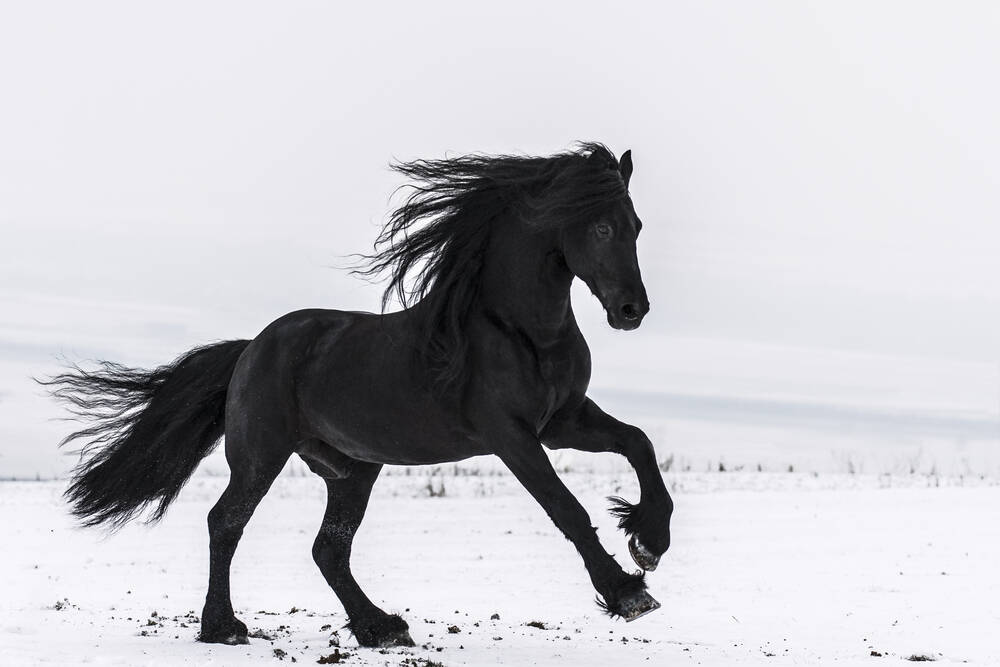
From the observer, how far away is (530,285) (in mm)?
5973

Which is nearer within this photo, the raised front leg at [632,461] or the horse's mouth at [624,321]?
the horse's mouth at [624,321]

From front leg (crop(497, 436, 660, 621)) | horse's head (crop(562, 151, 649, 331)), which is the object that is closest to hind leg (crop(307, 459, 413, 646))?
front leg (crop(497, 436, 660, 621))

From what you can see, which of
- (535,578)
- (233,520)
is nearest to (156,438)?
(233,520)

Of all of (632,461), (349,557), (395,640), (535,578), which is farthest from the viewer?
(535,578)

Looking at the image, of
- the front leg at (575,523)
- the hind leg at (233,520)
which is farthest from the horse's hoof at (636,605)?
the hind leg at (233,520)

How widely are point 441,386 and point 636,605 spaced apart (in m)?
1.53

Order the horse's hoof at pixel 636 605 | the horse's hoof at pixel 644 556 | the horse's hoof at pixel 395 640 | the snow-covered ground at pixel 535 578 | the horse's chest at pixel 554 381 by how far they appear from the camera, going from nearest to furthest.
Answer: the horse's hoof at pixel 636 605, the horse's hoof at pixel 644 556, the horse's chest at pixel 554 381, the horse's hoof at pixel 395 640, the snow-covered ground at pixel 535 578

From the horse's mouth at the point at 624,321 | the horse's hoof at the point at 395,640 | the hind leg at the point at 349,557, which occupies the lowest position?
the horse's hoof at the point at 395,640

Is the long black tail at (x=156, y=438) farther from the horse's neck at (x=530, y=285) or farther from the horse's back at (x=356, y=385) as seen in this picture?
the horse's neck at (x=530, y=285)

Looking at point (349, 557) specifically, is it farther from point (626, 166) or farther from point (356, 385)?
point (626, 166)

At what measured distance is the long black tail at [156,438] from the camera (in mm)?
7637

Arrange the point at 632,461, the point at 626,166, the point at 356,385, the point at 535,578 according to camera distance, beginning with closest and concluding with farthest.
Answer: the point at 632,461 → the point at 626,166 → the point at 356,385 → the point at 535,578

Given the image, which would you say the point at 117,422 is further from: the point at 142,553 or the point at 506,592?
the point at 142,553

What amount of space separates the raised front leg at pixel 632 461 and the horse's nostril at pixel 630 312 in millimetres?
723
